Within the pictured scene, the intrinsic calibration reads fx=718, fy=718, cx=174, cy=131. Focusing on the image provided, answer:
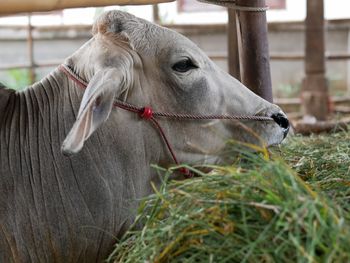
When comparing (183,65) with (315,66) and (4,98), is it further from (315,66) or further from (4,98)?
(315,66)

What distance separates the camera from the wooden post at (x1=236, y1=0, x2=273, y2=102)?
3.66 meters

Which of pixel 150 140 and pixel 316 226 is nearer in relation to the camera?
pixel 316 226

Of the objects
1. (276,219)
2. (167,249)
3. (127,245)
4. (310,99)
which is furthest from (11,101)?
(310,99)

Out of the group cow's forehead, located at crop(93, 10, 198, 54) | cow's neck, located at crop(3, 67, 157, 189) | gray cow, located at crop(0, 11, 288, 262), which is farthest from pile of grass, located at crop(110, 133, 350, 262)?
cow's forehead, located at crop(93, 10, 198, 54)

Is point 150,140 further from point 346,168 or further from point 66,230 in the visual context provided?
point 346,168

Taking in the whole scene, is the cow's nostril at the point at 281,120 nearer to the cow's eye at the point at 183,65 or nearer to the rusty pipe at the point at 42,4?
the cow's eye at the point at 183,65

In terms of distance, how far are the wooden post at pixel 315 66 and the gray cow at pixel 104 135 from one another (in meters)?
4.78

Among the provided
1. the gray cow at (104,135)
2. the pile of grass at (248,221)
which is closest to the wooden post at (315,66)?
the gray cow at (104,135)

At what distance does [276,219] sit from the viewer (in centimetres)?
209

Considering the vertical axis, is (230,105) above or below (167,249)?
above

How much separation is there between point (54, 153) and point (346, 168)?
1.23 m

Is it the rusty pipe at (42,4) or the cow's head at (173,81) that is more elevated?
the rusty pipe at (42,4)

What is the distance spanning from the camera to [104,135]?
305cm

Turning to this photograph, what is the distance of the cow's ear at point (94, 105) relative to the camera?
103 inches
